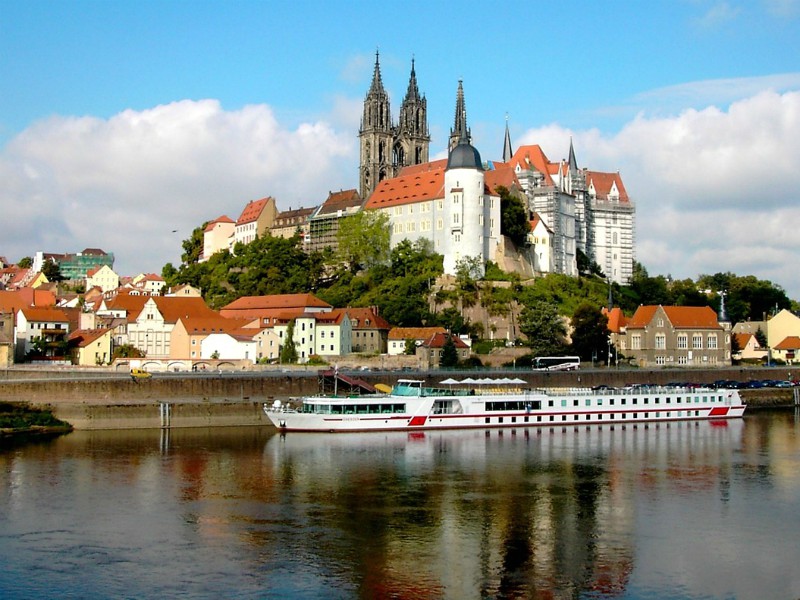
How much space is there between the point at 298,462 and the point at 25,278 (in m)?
99.0

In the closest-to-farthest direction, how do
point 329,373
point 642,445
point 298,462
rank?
point 298,462 → point 642,445 → point 329,373

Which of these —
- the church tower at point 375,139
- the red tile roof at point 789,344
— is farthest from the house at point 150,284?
the red tile roof at point 789,344

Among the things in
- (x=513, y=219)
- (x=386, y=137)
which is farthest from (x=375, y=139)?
(x=513, y=219)

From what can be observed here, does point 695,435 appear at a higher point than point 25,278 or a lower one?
lower

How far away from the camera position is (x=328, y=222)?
103 m

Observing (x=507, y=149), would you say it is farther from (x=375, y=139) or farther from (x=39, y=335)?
(x=39, y=335)

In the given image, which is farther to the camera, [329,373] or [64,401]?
[329,373]

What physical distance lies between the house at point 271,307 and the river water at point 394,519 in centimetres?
2664

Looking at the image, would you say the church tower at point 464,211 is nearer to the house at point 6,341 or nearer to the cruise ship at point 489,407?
the cruise ship at point 489,407

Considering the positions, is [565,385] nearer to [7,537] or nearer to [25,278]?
[7,537]

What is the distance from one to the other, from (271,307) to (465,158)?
21.5 m

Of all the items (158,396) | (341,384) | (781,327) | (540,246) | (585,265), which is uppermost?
(540,246)

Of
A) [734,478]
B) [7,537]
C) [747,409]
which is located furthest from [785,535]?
[747,409]

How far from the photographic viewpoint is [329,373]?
200ft
